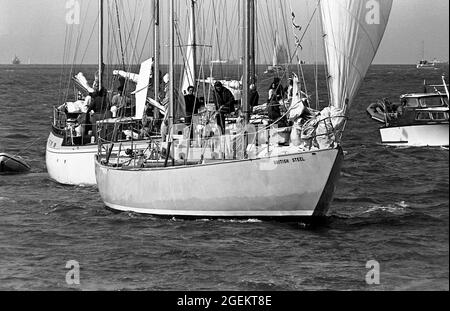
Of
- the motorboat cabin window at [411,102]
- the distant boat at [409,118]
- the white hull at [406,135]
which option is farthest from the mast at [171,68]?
the motorboat cabin window at [411,102]

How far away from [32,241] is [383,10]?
10852mm

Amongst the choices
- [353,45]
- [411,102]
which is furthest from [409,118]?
[353,45]

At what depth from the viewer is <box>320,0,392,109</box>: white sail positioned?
88.7ft

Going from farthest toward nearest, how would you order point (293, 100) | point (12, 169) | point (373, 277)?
point (12, 169), point (293, 100), point (373, 277)

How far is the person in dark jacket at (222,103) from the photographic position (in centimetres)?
3123

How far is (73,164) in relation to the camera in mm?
41469

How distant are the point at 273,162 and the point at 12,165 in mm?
22612

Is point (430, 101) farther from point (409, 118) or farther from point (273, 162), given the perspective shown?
→ point (273, 162)

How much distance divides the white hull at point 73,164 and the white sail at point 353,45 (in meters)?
14.6

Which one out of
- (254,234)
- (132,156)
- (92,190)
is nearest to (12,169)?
(92,190)

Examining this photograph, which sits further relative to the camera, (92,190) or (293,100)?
(92,190)

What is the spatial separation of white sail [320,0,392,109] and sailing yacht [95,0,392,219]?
0.03 m

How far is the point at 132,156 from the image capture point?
32.5 m
